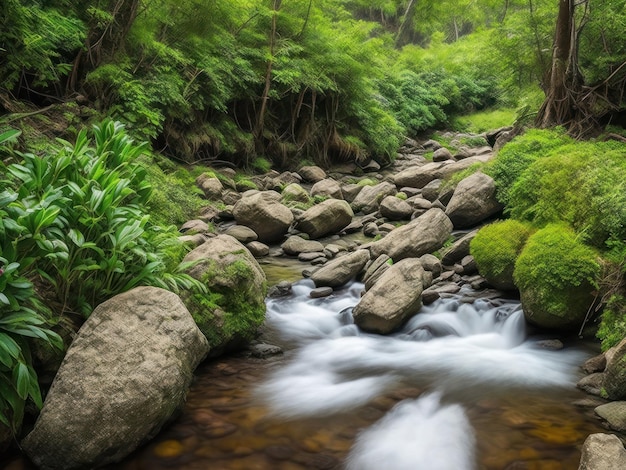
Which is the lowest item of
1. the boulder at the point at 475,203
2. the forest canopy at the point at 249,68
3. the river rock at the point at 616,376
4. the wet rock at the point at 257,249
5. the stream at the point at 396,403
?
the wet rock at the point at 257,249

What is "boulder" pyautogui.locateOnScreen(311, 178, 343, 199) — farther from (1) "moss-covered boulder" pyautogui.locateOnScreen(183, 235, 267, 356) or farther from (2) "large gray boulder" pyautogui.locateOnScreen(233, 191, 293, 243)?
(1) "moss-covered boulder" pyautogui.locateOnScreen(183, 235, 267, 356)

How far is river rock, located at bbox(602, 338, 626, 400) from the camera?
12.4 ft

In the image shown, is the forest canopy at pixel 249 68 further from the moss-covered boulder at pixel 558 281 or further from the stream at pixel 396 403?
the stream at pixel 396 403

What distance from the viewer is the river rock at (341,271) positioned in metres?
7.45

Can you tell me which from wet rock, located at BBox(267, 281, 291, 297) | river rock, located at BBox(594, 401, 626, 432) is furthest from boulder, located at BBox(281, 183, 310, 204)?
river rock, located at BBox(594, 401, 626, 432)

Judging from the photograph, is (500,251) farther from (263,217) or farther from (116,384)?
(263,217)

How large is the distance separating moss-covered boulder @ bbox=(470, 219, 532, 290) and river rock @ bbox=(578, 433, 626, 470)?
353cm

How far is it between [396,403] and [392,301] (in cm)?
171

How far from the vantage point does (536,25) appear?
1112 centimetres

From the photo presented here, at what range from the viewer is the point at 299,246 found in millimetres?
9539

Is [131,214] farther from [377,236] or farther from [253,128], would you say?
[253,128]

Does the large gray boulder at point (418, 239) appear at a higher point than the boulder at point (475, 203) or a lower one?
lower

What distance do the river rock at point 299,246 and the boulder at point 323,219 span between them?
Result: 65 cm

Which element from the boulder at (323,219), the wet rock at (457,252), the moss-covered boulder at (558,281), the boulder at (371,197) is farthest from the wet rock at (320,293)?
the boulder at (371,197)
